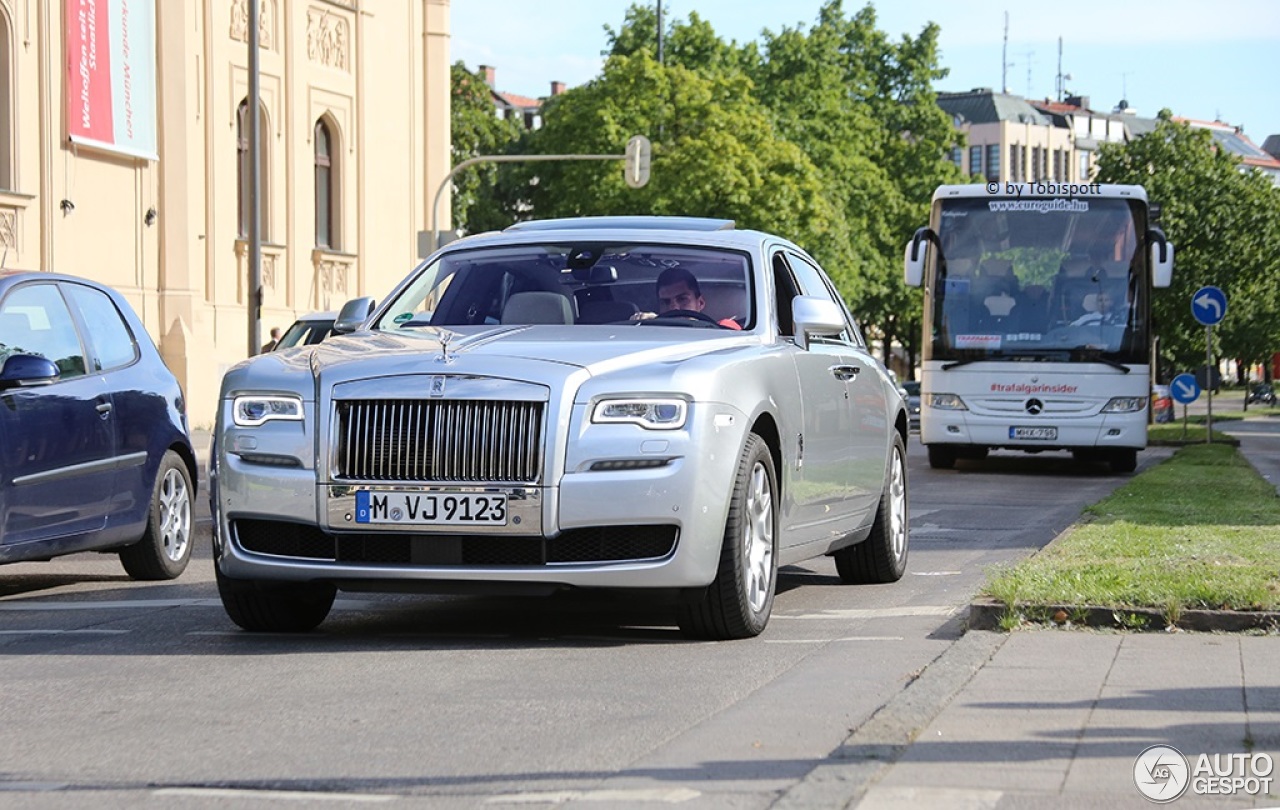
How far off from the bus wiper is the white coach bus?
0.01 m

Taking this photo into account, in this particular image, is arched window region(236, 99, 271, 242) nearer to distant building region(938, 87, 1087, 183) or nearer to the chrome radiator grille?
the chrome radiator grille

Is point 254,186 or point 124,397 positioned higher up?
point 254,186

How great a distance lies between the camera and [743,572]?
8453mm

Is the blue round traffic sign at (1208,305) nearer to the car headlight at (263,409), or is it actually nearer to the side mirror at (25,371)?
the side mirror at (25,371)

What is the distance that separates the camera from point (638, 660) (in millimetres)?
7863

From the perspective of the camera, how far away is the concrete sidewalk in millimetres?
5199

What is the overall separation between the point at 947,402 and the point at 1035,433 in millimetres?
1103

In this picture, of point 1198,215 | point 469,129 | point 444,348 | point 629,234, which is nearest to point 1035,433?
point 629,234

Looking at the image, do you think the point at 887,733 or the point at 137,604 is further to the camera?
the point at 137,604

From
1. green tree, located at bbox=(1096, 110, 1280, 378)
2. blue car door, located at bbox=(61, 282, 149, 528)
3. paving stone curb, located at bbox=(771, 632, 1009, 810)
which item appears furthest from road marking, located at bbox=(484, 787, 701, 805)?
green tree, located at bbox=(1096, 110, 1280, 378)

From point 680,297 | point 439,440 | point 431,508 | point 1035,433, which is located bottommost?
point 1035,433

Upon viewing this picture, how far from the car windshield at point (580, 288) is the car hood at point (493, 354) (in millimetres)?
292

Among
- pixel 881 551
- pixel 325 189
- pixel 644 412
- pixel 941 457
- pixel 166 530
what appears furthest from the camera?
pixel 325 189

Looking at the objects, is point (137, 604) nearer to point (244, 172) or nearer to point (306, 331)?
point (306, 331)
